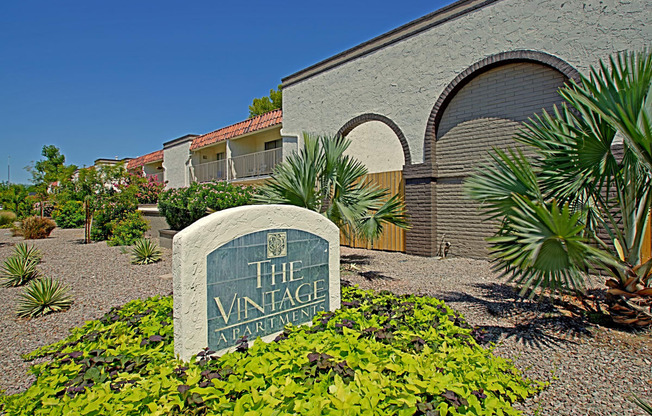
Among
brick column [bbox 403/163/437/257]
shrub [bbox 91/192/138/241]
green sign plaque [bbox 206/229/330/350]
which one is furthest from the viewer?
shrub [bbox 91/192/138/241]

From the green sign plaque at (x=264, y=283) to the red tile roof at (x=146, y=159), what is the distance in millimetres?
27686

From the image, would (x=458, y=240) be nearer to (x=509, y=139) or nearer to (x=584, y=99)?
(x=509, y=139)

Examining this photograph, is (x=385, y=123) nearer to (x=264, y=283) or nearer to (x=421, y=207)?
(x=421, y=207)

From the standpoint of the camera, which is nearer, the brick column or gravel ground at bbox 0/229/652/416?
gravel ground at bbox 0/229/652/416

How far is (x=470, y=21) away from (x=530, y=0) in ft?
4.67

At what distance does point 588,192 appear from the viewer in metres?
A: 4.86

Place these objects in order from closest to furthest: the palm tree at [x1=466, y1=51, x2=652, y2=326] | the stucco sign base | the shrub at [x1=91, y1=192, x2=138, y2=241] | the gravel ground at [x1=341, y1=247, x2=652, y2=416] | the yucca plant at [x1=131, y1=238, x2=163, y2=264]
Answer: the gravel ground at [x1=341, y1=247, x2=652, y2=416] → the stucco sign base → the palm tree at [x1=466, y1=51, x2=652, y2=326] → the yucca plant at [x1=131, y1=238, x2=163, y2=264] → the shrub at [x1=91, y1=192, x2=138, y2=241]

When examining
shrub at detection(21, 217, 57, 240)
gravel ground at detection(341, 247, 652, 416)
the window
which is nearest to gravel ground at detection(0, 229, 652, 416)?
gravel ground at detection(341, 247, 652, 416)

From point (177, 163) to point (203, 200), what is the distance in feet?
47.4

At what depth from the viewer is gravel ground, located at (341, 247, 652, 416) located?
126 inches

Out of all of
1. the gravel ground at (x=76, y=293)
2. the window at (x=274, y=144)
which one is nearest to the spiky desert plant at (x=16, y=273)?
the gravel ground at (x=76, y=293)

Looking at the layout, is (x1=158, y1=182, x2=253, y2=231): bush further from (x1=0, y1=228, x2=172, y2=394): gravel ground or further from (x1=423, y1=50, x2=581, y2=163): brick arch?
(x1=423, y1=50, x2=581, y2=163): brick arch

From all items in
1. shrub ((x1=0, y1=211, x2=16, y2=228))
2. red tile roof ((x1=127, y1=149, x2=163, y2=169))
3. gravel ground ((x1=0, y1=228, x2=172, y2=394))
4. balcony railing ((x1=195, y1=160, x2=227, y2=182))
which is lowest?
gravel ground ((x1=0, y1=228, x2=172, y2=394))

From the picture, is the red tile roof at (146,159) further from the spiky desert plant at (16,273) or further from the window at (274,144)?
the spiky desert plant at (16,273)
